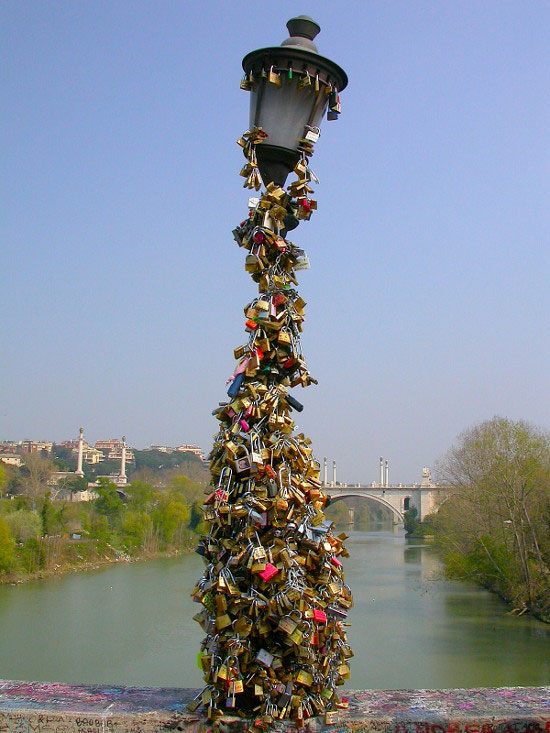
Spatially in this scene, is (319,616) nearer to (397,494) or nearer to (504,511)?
(504,511)

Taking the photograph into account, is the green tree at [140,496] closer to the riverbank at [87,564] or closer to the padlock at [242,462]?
the riverbank at [87,564]

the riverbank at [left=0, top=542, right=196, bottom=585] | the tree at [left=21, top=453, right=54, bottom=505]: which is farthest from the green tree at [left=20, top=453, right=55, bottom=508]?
the riverbank at [left=0, top=542, right=196, bottom=585]

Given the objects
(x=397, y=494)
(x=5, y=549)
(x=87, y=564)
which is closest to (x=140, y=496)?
(x=87, y=564)

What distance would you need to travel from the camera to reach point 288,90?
275 cm

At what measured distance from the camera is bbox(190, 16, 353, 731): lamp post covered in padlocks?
233cm

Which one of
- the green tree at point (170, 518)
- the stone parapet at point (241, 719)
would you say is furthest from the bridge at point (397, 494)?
the stone parapet at point (241, 719)

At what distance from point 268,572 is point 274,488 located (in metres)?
0.29

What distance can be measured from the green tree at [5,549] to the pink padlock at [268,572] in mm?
24380

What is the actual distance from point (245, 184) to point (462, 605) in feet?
63.4

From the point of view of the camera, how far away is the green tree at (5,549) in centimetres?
2419

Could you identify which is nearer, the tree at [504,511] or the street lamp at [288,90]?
the street lamp at [288,90]

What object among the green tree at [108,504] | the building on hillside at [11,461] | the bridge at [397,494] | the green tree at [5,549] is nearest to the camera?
the green tree at [5,549]

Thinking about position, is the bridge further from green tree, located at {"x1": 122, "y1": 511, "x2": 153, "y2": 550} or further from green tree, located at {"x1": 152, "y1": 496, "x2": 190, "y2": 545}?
green tree, located at {"x1": 122, "y1": 511, "x2": 153, "y2": 550}

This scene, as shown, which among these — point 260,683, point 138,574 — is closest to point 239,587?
point 260,683
